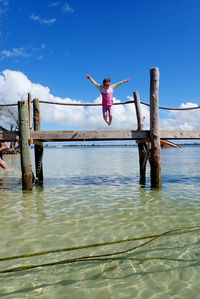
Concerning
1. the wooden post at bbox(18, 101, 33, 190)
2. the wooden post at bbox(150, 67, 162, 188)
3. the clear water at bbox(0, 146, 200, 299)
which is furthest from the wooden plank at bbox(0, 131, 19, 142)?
the wooden post at bbox(150, 67, 162, 188)

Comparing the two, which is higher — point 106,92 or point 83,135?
point 106,92

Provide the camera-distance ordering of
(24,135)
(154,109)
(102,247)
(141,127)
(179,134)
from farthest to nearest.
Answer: (141,127) → (179,134) → (154,109) → (24,135) → (102,247)

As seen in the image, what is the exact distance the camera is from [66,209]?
5.92 metres

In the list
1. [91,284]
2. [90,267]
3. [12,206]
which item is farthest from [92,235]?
[12,206]

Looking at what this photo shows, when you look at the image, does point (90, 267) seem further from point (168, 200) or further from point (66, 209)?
point (168, 200)

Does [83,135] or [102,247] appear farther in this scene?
[83,135]

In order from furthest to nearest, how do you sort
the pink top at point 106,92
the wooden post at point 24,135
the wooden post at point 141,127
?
the wooden post at point 141,127 < the pink top at point 106,92 < the wooden post at point 24,135

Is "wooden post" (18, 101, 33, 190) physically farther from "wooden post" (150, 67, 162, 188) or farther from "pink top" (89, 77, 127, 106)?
"wooden post" (150, 67, 162, 188)

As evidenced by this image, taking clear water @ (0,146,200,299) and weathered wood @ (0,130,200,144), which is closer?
clear water @ (0,146,200,299)

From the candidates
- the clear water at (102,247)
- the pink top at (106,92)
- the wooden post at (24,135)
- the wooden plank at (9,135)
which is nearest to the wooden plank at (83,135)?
the wooden post at (24,135)

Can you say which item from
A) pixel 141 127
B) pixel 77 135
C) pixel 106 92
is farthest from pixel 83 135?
pixel 141 127

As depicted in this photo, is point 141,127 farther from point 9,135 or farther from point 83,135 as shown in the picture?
point 9,135

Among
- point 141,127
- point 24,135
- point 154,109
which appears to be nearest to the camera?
point 24,135

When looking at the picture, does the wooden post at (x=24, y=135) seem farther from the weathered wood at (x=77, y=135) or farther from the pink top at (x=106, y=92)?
the pink top at (x=106, y=92)
